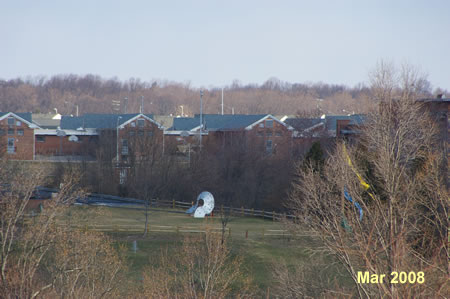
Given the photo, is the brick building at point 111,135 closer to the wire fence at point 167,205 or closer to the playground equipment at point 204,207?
the wire fence at point 167,205

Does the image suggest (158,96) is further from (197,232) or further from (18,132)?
(197,232)

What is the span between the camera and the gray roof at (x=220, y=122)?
56125 mm

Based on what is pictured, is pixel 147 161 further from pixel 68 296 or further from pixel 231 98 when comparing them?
pixel 231 98

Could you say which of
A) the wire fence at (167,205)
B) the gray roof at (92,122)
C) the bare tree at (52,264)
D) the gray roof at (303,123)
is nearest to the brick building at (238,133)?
the gray roof at (303,123)

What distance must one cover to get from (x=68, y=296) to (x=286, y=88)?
14312 cm

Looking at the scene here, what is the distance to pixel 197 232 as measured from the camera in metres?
28.5

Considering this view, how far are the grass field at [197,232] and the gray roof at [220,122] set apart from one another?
22.7 metres

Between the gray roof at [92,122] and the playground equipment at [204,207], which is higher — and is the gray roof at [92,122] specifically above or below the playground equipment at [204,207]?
above

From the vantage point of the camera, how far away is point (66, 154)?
189 ft

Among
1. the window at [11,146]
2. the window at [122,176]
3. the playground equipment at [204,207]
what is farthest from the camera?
the window at [11,146]

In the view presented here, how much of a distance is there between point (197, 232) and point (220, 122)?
3138 centimetres
